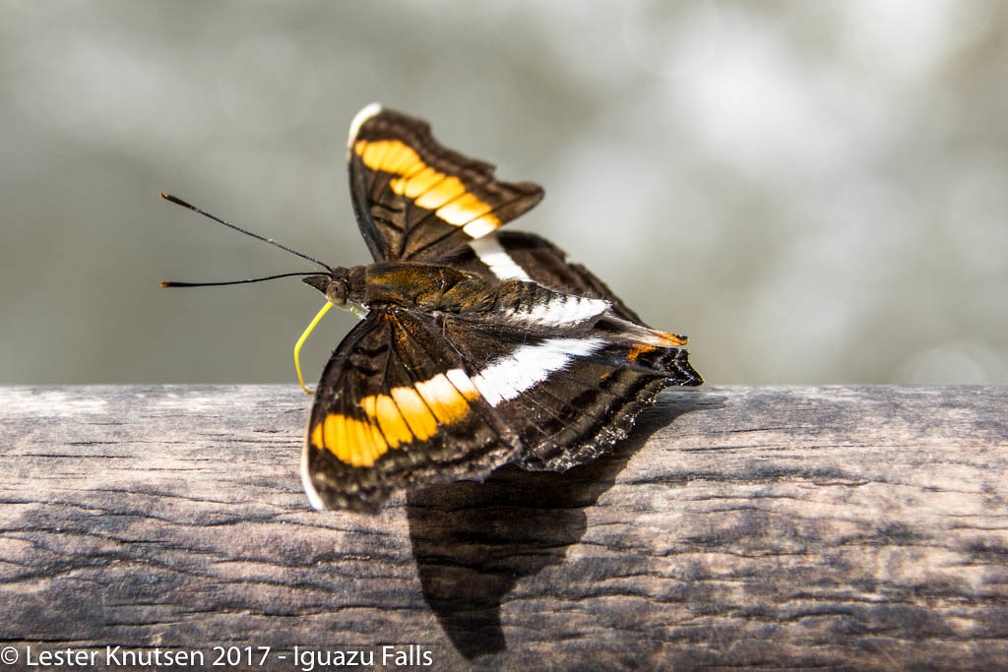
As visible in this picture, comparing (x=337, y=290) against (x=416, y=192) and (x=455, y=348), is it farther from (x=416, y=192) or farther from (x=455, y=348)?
(x=416, y=192)

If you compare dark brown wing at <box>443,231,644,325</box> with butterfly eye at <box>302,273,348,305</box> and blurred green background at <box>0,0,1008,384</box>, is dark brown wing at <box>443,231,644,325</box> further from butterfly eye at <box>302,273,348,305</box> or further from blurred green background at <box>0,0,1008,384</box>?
blurred green background at <box>0,0,1008,384</box>

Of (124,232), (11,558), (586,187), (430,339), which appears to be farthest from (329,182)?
(11,558)

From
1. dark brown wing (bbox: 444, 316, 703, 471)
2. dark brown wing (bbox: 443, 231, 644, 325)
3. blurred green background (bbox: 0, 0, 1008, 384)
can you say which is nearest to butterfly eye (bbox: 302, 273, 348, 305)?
dark brown wing (bbox: 444, 316, 703, 471)

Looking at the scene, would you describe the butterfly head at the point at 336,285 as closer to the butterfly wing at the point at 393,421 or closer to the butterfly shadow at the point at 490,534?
the butterfly wing at the point at 393,421

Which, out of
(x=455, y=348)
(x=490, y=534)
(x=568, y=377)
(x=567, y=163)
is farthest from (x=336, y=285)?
(x=567, y=163)

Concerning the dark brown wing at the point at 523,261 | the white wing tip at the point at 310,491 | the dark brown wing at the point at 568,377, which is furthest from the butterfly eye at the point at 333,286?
the white wing tip at the point at 310,491

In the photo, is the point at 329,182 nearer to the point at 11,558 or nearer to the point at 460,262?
the point at 460,262
